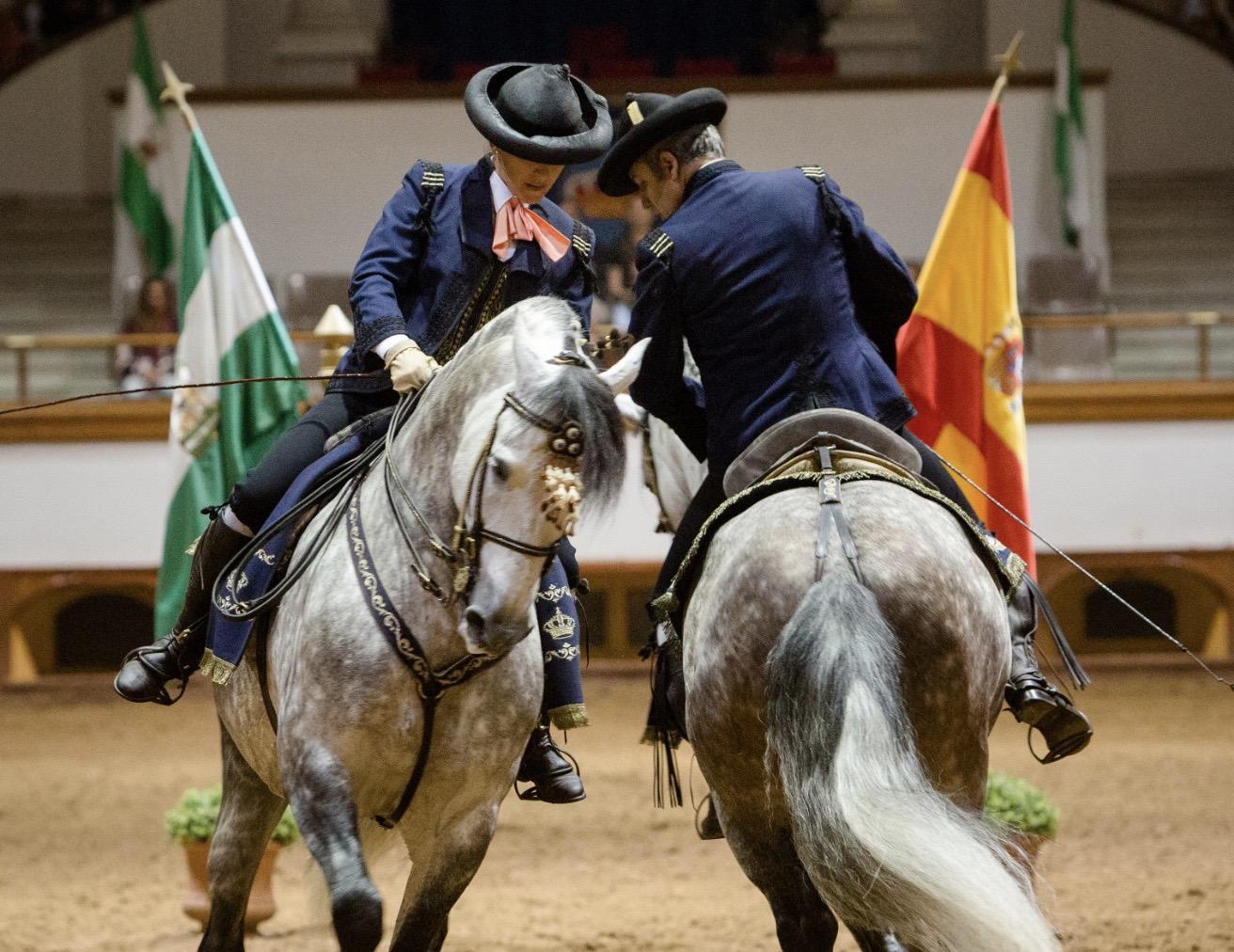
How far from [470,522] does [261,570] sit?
0.82m

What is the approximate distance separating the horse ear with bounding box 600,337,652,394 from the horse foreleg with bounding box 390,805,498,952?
3.40 feet

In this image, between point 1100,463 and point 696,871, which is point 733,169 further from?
point 1100,463

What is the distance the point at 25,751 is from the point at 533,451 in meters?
7.11

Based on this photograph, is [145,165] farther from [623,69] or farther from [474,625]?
[474,625]

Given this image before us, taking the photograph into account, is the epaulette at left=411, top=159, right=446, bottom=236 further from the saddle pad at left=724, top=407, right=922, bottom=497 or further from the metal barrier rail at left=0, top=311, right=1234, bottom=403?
the metal barrier rail at left=0, top=311, right=1234, bottom=403

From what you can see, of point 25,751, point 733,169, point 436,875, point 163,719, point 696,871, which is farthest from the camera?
point 163,719

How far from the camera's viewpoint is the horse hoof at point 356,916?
10.3 ft

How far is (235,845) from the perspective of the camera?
3986 millimetres

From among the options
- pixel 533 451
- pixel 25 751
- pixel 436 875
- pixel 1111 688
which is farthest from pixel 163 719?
pixel 533 451

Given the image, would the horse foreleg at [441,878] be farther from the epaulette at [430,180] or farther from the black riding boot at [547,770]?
the epaulette at [430,180]

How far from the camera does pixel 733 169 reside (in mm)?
3777

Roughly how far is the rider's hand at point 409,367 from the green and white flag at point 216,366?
11.4 feet

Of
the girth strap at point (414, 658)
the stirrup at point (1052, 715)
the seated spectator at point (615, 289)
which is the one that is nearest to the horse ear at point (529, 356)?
the girth strap at point (414, 658)

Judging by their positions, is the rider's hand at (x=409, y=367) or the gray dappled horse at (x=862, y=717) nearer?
the gray dappled horse at (x=862, y=717)
